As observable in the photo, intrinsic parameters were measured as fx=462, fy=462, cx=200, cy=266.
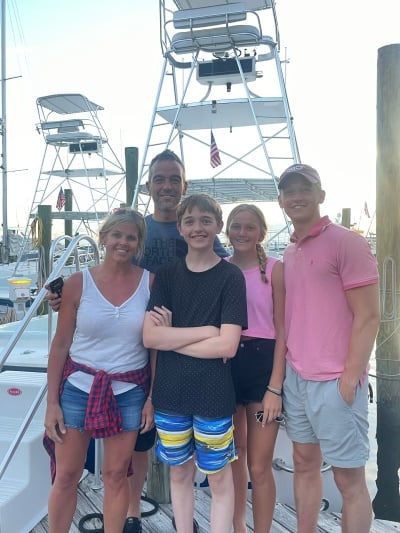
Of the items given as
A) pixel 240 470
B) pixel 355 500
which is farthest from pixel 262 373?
pixel 355 500

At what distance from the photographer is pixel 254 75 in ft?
18.3

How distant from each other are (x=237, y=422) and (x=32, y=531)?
1.31 meters

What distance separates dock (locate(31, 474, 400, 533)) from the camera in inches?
101

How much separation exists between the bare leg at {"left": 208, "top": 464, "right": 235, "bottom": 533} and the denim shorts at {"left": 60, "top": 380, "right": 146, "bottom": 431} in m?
0.41

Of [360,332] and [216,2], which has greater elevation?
[216,2]

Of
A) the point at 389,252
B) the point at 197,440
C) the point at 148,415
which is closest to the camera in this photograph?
the point at 197,440

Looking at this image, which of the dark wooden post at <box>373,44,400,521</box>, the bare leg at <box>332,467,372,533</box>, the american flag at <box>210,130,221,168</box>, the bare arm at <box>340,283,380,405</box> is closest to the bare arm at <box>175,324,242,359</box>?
the bare arm at <box>340,283,380,405</box>

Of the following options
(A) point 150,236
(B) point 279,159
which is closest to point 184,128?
(B) point 279,159

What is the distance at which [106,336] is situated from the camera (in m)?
2.03

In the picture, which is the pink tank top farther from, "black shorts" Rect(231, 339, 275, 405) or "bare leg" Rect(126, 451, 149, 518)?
"bare leg" Rect(126, 451, 149, 518)

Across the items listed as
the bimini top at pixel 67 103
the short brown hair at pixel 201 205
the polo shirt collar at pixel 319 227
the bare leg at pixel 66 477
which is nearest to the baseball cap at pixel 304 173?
the polo shirt collar at pixel 319 227

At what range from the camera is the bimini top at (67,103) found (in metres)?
11.7

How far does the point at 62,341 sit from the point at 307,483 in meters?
1.29

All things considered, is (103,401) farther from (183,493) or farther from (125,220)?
(125,220)
